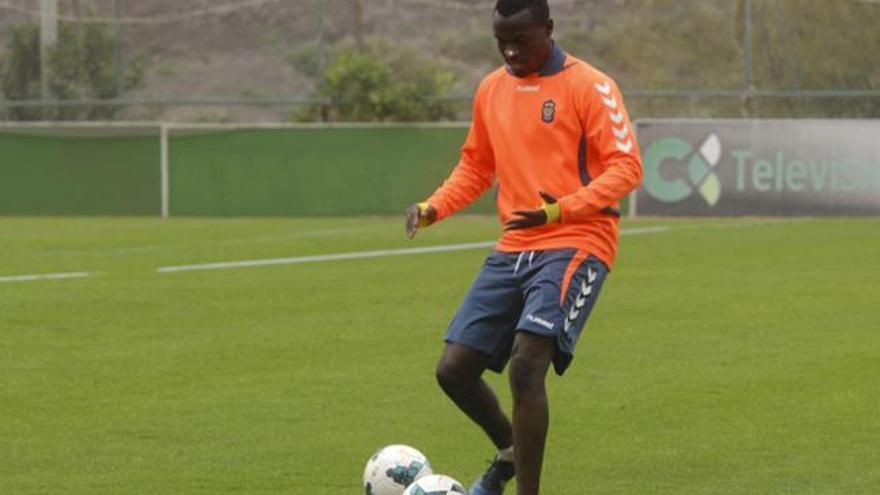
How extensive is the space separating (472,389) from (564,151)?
1010 mm

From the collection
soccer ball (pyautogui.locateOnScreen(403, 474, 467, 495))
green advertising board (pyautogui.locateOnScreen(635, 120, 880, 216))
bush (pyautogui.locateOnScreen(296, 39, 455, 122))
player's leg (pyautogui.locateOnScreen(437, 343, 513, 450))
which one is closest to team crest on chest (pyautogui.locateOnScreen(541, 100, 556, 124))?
player's leg (pyautogui.locateOnScreen(437, 343, 513, 450))

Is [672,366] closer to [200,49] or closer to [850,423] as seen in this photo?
[850,423]

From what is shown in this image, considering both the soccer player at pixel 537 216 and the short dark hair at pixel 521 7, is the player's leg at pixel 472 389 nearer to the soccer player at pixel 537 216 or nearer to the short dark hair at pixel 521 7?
the soccer player at pixel 537 216

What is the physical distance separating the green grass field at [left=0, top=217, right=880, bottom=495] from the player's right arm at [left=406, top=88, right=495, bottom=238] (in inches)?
48.0

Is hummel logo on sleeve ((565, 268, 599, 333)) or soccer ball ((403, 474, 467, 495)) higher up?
hummel logo on sleeve ((565, 268, 599, 333))

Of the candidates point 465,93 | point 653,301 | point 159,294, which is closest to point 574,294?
point 653,301

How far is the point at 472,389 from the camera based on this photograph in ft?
26.4

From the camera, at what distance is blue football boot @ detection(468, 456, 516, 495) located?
8188mm

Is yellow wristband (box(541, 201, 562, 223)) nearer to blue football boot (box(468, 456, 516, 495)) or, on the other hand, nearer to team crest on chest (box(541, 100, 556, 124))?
team crest on chest (box(541, 100, 556, 124))

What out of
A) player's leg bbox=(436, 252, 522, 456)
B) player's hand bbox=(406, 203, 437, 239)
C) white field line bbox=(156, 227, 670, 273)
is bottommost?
white field line bbox=(156, 227, 670, 273)

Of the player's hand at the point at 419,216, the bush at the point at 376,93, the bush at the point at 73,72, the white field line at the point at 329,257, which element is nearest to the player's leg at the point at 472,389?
the player's hand at the point at 419,216

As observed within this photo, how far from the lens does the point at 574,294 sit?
7719 millimetres

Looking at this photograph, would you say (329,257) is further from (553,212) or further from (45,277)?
(553,212)

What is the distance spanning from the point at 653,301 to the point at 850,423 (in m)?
6.40
